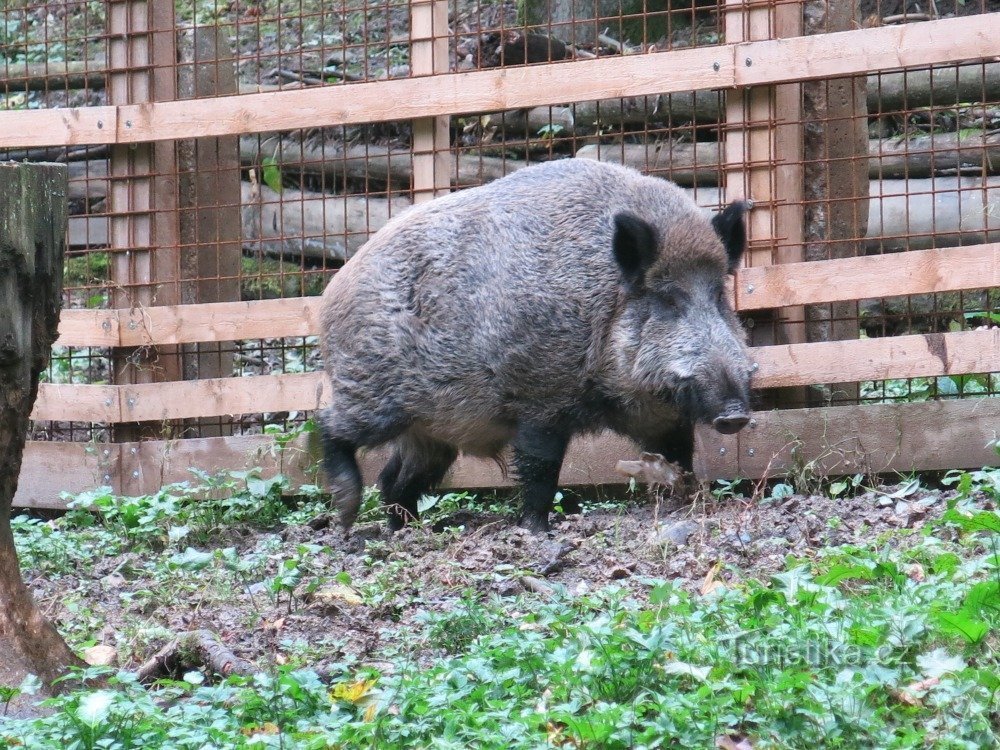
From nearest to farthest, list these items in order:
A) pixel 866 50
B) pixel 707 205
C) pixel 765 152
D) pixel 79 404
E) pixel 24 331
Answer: pixel 24 331, pixel 866 50, pixel 765 152, pixel 79 404, pixel 707 205

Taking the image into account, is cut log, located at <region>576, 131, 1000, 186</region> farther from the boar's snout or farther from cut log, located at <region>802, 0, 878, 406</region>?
the boar's snout

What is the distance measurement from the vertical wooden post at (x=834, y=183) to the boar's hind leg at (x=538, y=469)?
1582 millimetres

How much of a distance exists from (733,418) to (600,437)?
1240 mm

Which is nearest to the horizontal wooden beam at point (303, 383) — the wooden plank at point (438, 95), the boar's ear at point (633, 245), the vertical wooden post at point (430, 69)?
the boar's ear at point (633, 245)

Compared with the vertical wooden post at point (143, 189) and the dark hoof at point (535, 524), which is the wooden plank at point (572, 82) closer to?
the vertical wooden post at point (143, 189)

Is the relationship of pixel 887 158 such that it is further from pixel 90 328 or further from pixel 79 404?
pixel 79 404

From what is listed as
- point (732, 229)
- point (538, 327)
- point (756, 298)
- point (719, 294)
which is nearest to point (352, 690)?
point (538, 327)

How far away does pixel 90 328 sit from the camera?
7.65m

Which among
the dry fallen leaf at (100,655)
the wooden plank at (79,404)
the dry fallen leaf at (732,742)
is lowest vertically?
the dry fallen leaf at (100,655)

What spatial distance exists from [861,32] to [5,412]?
444cm

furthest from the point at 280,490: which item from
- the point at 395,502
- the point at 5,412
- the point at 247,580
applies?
the point at 5,412

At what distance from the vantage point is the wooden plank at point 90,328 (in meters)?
7.61

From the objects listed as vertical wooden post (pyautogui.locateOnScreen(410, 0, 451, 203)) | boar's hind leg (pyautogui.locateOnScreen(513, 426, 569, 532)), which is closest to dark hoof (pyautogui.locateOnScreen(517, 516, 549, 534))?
boar's hind leg (pyautogui.locateOnScreen(513, 426, 569, 532))

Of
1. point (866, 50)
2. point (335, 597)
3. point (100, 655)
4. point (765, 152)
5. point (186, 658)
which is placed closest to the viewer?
point (186, 658)
